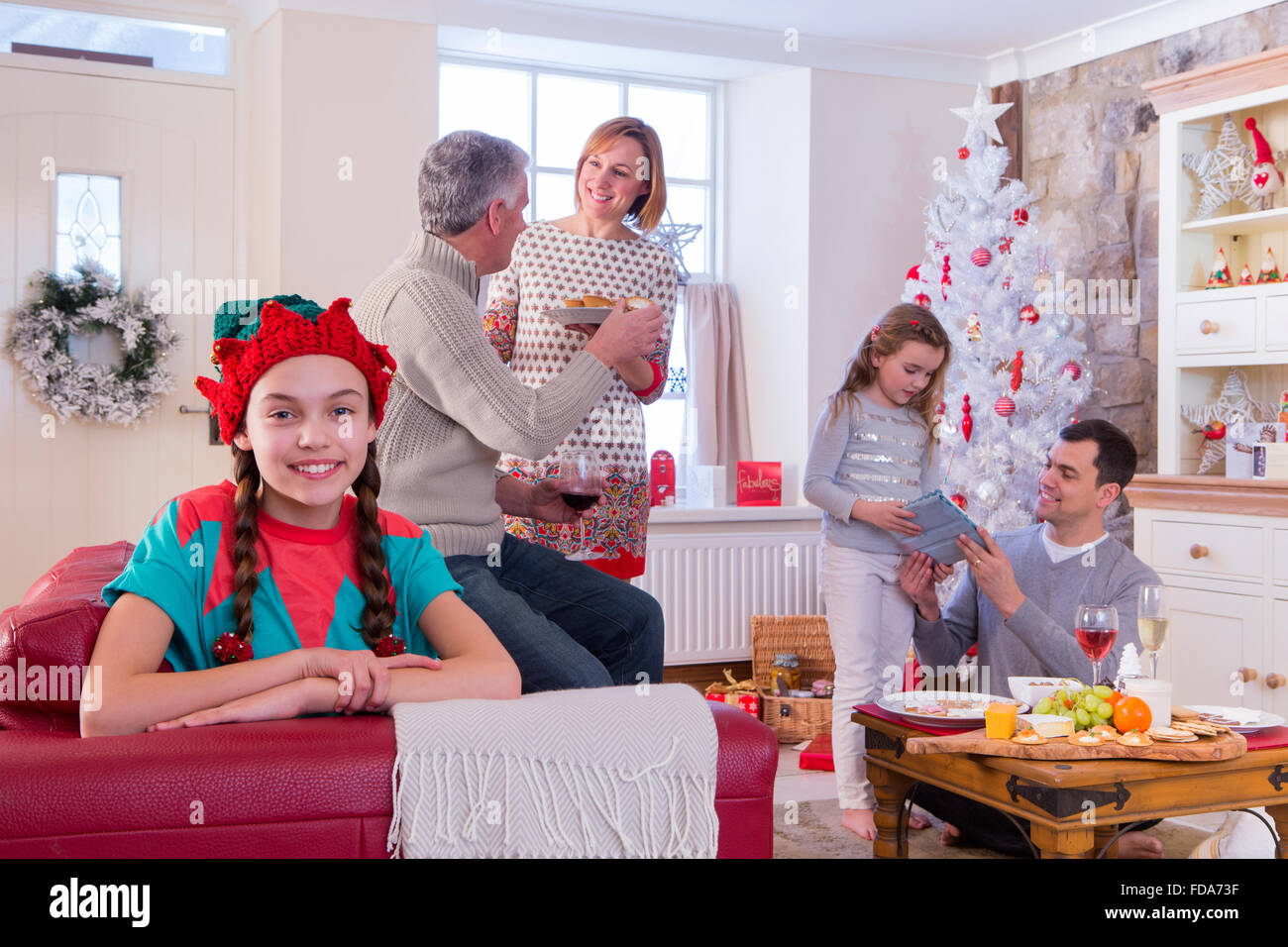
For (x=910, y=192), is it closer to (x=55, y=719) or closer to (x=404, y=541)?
(x=404, y=541)

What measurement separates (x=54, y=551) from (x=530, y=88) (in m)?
2.59

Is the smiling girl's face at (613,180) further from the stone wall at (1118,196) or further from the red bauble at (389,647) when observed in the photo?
the stone wall at (1118,196)

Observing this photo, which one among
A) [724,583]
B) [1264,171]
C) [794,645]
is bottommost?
[794,645]

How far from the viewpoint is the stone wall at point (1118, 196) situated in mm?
4617

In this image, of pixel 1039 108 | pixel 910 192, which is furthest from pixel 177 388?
pixel 1039 108

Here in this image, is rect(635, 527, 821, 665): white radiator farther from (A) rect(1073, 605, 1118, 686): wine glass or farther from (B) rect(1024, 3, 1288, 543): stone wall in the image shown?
(A) rect(1073, 605, 1118, 686): wine glass

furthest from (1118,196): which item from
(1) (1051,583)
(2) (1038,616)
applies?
(2) (1038,616)

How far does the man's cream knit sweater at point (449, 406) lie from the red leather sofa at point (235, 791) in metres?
0.72

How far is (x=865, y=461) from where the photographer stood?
123 inches

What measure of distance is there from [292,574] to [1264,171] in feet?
12.3

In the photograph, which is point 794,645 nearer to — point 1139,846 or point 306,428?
point 1139,846

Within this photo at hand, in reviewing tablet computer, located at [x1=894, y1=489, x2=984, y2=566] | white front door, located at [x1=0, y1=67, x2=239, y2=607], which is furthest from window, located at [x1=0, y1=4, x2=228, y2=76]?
tablet computer, located at [x1=894, y1=489, x2=984, y2=566]

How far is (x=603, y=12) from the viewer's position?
467 cm

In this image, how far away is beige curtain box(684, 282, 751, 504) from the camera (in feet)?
17.0
